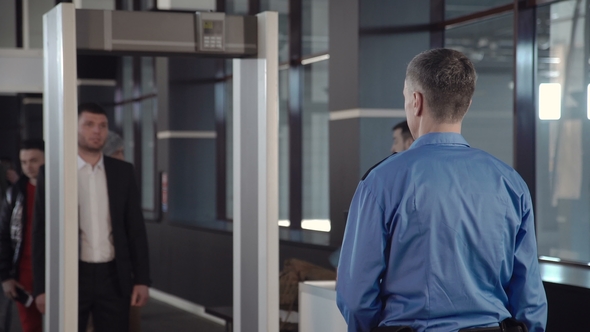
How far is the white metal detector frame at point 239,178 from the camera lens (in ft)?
10.7

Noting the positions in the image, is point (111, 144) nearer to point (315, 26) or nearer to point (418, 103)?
point (315, 26)

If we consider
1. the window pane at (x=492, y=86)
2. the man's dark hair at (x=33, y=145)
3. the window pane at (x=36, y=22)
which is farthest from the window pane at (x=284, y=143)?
the window pane at (x=36, y=22)

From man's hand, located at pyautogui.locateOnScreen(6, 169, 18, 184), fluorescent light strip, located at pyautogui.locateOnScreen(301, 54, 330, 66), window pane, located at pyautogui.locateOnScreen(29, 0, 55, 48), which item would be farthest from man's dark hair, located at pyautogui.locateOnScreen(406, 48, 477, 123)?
window pane, located at pyautogui.locateOnScreen(29, 0, 55, 48)

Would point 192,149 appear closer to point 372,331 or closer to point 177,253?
point 177,253

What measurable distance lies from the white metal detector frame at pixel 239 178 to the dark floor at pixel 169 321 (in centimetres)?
388

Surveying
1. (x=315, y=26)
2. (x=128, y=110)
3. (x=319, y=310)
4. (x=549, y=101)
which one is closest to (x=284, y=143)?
(x=315, y=26)

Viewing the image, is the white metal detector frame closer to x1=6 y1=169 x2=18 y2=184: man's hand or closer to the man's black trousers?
the man's black trousers

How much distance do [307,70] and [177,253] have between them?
298 centimetres

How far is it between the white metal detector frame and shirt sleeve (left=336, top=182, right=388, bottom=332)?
5.65ft

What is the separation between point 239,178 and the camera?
3791 millimetres

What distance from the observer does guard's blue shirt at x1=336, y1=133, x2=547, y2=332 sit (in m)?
1.80

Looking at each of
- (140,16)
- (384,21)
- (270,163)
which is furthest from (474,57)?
(140,16)

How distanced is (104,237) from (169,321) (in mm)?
4377

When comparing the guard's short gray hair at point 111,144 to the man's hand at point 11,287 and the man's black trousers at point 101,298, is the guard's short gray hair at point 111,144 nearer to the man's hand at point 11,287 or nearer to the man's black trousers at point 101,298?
the man's hand at point 11,287
